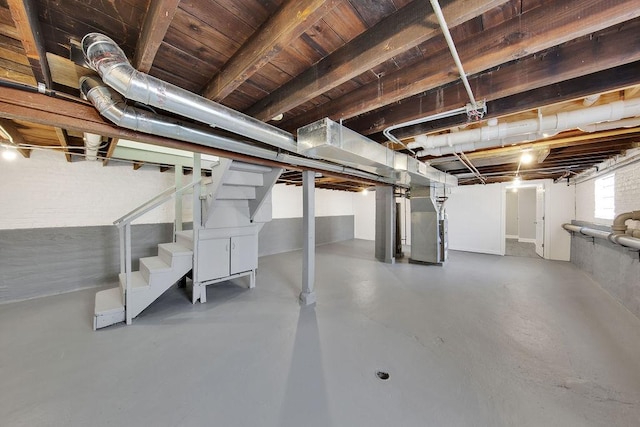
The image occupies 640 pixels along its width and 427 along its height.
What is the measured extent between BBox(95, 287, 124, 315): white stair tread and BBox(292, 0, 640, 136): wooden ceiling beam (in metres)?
2.98

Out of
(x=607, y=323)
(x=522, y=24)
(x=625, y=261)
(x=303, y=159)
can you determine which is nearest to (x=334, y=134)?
(x=303, y=159)

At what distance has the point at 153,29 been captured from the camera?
89cm

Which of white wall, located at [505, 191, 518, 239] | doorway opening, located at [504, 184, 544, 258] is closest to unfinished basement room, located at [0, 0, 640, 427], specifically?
doorway opening, located at [504, 184, 544, 258]

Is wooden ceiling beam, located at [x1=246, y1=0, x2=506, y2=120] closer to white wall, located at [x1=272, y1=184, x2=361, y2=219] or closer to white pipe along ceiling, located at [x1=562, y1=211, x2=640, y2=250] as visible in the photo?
white pipe along ceiling, located at [x1=562, y1=211, x2=640, y2=250]

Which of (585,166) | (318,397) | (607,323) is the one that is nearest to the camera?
(318,397)

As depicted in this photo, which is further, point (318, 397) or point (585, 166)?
point (585, 166)

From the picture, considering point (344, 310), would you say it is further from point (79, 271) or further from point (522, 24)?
point (79, 271)

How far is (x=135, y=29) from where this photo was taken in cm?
107

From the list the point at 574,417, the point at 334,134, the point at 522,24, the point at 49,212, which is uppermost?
the point at 522,24

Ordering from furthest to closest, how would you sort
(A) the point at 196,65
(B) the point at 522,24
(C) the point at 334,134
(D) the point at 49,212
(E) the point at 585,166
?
(E) the point at 585,166 < (D) the point at 49,212 < (C) the point at 334,134 < (A) the point at 196,65 < (B) the point at 522,24

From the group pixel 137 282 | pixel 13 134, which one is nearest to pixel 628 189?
pixel 137 282

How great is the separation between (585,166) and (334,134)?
5.33 m

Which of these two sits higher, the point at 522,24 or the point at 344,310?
the point at 522,24

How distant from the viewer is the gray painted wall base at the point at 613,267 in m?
2.68
